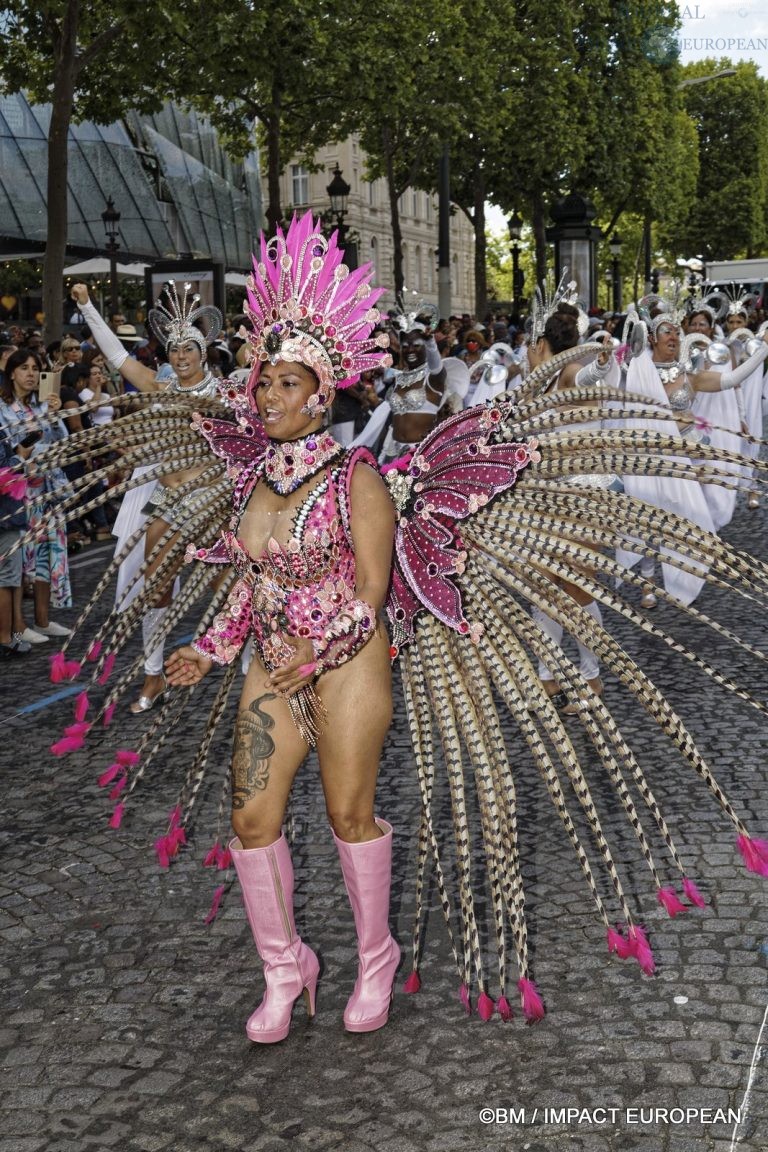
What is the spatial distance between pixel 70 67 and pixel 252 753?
13666mm

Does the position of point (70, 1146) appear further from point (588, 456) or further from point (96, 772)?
point (96, 772)

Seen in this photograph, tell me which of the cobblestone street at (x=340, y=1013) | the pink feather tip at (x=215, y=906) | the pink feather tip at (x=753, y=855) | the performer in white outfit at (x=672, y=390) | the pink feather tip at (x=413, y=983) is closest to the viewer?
the cobblestone street at (x=340, y=1013)

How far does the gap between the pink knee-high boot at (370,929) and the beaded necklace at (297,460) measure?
929 millimetres

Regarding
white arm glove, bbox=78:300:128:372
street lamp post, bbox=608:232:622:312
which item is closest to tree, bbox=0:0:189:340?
white arm glove, bbox=78:300:128:372

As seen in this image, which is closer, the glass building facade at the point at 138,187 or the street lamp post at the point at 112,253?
the street lamp post at the point at 112,253

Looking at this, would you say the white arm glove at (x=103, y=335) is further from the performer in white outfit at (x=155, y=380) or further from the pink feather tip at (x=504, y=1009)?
the pink feather tip at (x=504, y=1009)

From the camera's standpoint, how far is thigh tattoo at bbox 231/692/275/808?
3598 millimetres

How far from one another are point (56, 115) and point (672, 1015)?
13.7 meters

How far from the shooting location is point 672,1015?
12.1 feet

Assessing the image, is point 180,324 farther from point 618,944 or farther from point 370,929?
point 618,944

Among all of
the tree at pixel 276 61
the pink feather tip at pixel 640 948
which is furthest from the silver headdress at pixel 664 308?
the tree at pixel 276 61

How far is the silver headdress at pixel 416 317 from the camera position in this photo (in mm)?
10453

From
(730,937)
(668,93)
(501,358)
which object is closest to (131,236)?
(668,93)

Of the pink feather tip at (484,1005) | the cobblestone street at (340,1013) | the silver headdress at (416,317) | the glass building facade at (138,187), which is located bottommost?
the cobblestone street at (340,1013)
